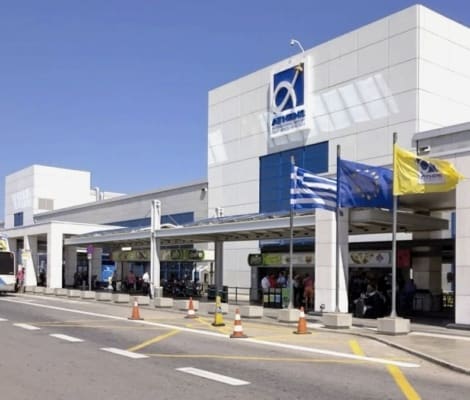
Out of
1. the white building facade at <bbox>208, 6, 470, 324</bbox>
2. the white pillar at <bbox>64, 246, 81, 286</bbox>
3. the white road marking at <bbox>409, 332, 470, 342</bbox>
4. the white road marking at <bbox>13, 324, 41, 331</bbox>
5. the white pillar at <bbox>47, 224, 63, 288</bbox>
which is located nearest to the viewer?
the white road marking at <bbox>409, 332, 470, 342</bbox>

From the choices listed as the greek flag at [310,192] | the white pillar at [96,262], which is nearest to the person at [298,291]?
the greek flag at [310,192]

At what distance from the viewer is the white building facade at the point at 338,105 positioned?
1366 inches

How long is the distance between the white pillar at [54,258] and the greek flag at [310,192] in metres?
28.2

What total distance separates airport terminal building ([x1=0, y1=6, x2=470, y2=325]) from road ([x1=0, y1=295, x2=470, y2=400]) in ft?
22.2

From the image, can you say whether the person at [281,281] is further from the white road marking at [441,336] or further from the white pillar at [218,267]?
the white road marking at [441,336]

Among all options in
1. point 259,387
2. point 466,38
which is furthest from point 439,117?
point 259,387

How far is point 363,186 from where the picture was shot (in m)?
21.2

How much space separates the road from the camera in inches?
372

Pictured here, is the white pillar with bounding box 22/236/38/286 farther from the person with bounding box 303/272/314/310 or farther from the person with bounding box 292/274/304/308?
the person with bounding box 303/272/314/310

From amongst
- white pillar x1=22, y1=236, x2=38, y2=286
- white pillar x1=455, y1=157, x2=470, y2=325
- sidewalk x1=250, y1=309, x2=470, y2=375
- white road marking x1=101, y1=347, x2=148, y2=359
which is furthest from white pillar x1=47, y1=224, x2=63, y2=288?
white road marking x1=101, y1=347, x2=148, y2=359

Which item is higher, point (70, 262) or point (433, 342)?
point (70, 262)

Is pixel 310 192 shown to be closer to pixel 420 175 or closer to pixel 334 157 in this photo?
pixel 420 175

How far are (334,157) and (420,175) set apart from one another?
1930 cm

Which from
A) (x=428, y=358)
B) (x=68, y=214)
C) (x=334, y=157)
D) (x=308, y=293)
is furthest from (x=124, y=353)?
(x=68, y=214)
